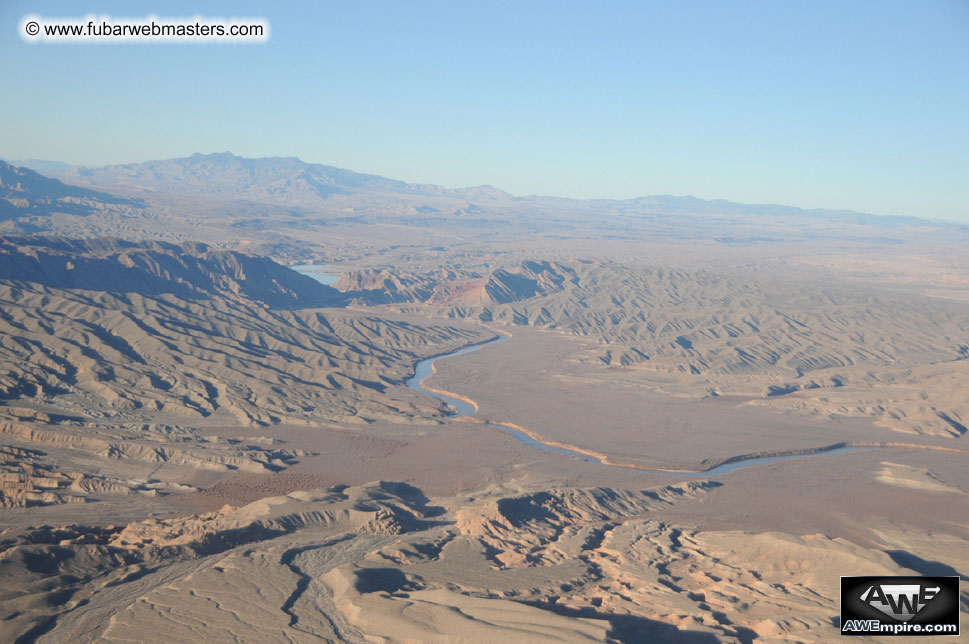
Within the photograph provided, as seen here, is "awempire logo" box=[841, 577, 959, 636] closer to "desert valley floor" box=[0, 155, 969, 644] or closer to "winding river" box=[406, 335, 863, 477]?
"desert valley floor" box=[0, 155, 969, 644]

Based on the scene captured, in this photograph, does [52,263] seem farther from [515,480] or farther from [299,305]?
[515,480]

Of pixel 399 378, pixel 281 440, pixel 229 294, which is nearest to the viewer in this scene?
pixel 281 440

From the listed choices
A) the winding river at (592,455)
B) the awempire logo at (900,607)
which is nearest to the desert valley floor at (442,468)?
the winding river at (592,455)

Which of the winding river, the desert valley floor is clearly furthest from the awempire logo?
the winding river

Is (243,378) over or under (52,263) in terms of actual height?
under

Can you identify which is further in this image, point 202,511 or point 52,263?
point 52,263

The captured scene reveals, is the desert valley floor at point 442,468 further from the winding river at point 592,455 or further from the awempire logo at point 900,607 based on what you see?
the awempire logo at point 900,607

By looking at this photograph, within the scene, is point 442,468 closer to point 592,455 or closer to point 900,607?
point 592,455

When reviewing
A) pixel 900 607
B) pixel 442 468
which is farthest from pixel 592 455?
pixel 900 607

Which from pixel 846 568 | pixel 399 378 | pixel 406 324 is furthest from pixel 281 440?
pixel 406 324
